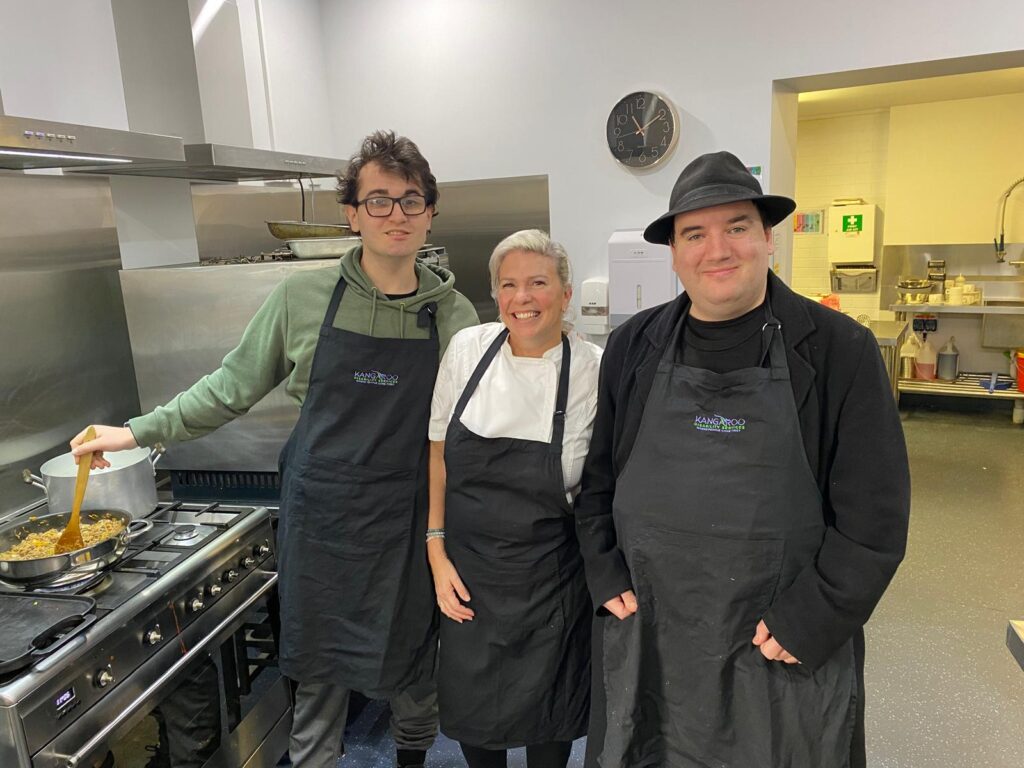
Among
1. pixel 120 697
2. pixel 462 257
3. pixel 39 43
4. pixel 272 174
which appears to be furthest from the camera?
pixel 462 257

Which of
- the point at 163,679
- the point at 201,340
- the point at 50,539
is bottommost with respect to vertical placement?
the point at 163,679

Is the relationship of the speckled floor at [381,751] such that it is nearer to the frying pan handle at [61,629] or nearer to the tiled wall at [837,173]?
the frying pan handle at [61,629]

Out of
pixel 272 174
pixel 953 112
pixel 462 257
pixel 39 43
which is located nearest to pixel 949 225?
pixel 953 112

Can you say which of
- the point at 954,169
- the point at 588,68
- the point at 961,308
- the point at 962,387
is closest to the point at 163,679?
the point at 588,68

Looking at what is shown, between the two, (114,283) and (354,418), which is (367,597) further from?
(114,283)

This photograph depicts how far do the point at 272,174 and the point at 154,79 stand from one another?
1.67 ft

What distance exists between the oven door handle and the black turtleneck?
116 cm

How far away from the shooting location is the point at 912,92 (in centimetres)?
476

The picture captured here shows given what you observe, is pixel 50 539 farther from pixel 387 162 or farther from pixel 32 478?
pixel 387 162

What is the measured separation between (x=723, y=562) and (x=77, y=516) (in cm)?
127

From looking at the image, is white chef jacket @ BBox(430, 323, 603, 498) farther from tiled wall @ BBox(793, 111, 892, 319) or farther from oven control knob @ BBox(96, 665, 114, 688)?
tiled wall @ BBox(793, 111, 892, 319)

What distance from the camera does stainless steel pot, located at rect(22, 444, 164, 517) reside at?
1.63 metres

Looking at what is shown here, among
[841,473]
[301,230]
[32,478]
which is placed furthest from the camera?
[301,230]

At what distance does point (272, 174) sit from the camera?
250 centimetres
